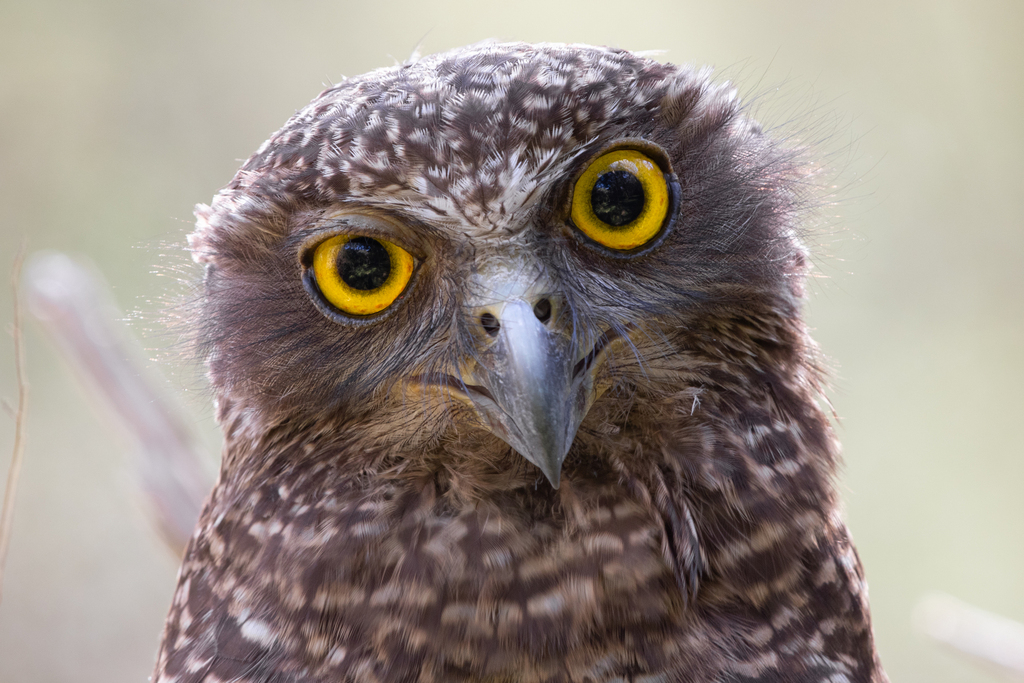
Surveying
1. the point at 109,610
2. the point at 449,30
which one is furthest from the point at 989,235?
the point at 109,610

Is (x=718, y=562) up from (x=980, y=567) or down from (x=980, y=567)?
up

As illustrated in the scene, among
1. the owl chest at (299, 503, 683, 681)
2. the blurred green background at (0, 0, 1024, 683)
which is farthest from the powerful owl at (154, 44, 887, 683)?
the blurred green background at (0, 0, 1024, 683)

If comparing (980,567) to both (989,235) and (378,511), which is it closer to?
(989,235)

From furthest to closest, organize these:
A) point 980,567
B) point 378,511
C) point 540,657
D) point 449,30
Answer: point 449,30
point 980,567
point 378,511
point 540,657

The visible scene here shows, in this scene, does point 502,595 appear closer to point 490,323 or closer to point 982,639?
point 490,323

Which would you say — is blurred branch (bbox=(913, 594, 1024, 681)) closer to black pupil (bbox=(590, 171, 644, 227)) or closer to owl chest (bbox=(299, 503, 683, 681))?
owl chest (bbox=(299, 503, 683, 681))

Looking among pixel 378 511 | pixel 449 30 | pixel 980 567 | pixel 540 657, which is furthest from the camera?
pixel 449 30

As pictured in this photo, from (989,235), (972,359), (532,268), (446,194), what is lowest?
(972,359)

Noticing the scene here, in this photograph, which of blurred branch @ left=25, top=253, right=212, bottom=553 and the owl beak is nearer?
the owl beak
